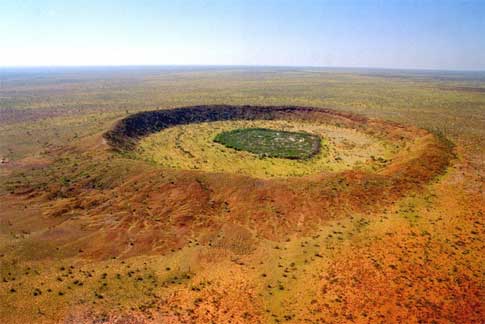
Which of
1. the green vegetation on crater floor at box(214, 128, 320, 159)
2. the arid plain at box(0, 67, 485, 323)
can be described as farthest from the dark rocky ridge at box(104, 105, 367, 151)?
the green vegetation on crater floor at box(214, 128, 320, 159)

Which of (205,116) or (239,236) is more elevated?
(205,116)

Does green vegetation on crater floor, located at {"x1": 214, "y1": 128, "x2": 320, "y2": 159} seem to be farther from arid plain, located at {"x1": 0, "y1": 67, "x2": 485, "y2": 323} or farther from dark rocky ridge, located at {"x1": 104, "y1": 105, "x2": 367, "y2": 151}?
dark rocky ridge, located at {"x1": 104, "y1": 105, "x2": 367, "y2": 151}

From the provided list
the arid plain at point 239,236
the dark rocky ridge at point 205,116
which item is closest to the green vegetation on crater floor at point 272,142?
the arid plain at point 239,236

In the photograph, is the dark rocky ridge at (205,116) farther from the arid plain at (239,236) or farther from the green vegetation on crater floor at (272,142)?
the green vegetation on crater floor at (272,142)

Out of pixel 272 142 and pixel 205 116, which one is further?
pixel 205 116

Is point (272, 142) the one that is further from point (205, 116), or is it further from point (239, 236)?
point (239, 236)

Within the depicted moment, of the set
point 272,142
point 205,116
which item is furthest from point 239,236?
point 205,116

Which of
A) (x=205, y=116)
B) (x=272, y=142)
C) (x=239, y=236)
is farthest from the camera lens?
(x=205, y=116)

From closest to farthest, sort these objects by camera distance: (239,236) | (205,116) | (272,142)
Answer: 1. (239,236)
2. (272,142)
3. (205,116)

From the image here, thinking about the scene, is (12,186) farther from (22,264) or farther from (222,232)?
(222,232)
